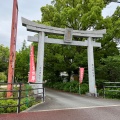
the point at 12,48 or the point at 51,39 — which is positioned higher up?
the point at 51,39

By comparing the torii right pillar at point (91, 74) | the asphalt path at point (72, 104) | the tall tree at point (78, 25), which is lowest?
the asphalt path at point (72, 104)

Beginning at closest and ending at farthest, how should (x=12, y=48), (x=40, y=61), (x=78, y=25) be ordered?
(x=12, y=48) → (x=40, y=61) → (x=78, y=25)

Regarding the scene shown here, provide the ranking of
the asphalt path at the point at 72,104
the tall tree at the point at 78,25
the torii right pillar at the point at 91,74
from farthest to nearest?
the tall tree at the point at 78,25 < the torii right pillar at the point at 91,74 < the asphalt path at the point at 72,104

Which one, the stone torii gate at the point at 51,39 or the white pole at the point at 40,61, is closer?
the white pole at the point at 40,61

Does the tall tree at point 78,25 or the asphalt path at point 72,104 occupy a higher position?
the tall tree at point 78,25

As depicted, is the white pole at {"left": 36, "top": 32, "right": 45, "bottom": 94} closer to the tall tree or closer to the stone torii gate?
the stone torii gate

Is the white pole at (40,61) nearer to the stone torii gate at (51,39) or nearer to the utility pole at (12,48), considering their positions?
the stone torii gate at (51,39)

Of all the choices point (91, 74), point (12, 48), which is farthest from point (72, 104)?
point (91, 74)

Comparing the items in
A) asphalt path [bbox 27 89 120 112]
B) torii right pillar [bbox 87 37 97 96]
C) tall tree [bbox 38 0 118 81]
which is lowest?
asphalt path [bbox 27 89 120 112]

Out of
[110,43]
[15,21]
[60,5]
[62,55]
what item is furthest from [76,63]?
[15,21]

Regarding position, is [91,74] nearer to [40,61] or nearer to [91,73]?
[91,73]

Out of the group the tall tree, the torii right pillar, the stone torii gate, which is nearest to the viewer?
the stone torii gate

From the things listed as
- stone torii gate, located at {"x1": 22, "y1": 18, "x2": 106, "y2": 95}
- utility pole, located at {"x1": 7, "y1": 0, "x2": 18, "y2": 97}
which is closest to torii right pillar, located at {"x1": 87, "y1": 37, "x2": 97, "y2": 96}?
stone torii gate, located at {"x1": 22, "y1": 18, "x2": 106, "y2": 95}

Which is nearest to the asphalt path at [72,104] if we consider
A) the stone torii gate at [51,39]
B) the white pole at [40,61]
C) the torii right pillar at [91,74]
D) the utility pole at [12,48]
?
the white pole at [40,61]
